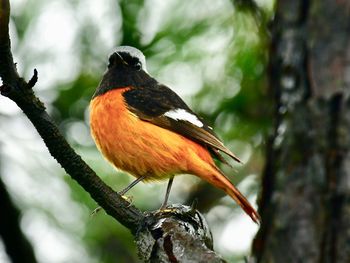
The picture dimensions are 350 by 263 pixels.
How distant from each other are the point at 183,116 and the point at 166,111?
154 millimetres

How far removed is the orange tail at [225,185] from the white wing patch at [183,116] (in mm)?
330

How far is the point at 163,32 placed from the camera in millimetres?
5980

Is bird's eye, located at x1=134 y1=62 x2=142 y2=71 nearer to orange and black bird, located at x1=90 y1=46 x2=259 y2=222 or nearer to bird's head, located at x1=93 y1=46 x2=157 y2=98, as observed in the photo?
bird's head, located at x1=93 y1=46 x2=157 y2=98

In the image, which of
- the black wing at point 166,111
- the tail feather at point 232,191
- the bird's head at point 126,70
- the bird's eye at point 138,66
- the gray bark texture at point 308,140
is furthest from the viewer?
the bird's eye at point 138,66

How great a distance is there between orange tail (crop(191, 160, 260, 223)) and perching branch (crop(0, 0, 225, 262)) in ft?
2.99

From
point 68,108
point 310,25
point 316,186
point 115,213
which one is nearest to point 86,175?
point 115,213

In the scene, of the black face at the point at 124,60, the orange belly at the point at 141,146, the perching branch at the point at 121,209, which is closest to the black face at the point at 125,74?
the black face at the point at 124,60

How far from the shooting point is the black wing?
16.9ft

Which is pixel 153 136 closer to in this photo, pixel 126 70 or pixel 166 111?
pixel 166 111

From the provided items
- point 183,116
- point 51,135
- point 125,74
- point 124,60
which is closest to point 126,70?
point 125,74

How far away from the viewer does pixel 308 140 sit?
11.2ft

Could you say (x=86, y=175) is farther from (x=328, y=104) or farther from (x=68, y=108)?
(x=68, y=108)

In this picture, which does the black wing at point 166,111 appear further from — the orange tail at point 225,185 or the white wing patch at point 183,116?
the orange tail at point 225,185

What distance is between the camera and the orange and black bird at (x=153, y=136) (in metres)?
5.18
